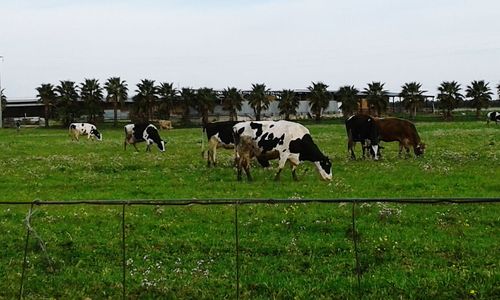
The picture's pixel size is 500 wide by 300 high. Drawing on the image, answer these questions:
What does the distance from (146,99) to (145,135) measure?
7091 centimetres

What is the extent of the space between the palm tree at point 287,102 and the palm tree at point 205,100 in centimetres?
1259

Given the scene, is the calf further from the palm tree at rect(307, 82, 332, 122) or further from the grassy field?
the palm tree at rect(307, 82, 332, 122)

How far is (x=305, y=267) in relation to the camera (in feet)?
34.9

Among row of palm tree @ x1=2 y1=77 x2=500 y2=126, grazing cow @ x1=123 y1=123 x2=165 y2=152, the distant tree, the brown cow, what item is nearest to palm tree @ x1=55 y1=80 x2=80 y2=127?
row of palm tree @ x1=2 y1=77 x2=500 y2=126

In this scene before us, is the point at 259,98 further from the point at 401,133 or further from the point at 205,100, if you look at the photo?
the point at 401,133

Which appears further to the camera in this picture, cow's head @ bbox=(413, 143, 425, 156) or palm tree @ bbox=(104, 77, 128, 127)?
palm tree @ bbox=(104, 77, 128, 127)

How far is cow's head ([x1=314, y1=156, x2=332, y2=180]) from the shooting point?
22587mm

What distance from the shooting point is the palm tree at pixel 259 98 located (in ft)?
380

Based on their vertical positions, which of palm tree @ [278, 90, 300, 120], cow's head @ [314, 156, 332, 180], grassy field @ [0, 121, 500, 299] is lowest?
grassy field @ [0, 121, 500, 299]

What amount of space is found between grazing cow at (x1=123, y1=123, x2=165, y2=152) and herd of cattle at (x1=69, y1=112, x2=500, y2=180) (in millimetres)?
287

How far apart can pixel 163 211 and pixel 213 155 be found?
43.8 ft

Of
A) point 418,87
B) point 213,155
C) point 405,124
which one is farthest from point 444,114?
point 213,155

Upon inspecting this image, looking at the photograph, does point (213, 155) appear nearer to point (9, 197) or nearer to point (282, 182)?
point (282, 182)

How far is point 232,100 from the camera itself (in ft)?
378
